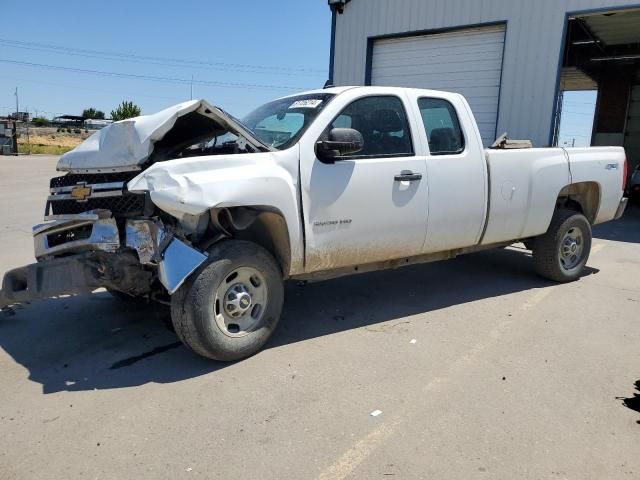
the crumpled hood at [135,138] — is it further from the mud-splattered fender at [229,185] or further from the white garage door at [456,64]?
the white garage door at [456,64]

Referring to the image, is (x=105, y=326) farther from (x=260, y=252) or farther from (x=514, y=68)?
(x=514, y=68)

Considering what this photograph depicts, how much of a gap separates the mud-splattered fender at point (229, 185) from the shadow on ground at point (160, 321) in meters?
1.09

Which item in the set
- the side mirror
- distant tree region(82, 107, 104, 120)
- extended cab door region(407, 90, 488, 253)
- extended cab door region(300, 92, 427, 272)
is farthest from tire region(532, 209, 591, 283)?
Result: distant tree region(82, 107, 104, 120)

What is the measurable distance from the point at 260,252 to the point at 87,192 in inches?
53.1

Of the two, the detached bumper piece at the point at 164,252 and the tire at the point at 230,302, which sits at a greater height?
the detached bumper piece at the point at 164,252

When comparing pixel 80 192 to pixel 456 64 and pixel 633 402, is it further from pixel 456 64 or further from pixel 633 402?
pixel 456 64

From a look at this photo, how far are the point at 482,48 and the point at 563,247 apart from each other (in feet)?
23.4

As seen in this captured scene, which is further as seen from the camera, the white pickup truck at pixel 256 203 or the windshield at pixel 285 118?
the windshield at pixel 285 118

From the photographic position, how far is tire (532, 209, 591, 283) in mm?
6129

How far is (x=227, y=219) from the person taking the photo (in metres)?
4.02

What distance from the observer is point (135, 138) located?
3.71 m

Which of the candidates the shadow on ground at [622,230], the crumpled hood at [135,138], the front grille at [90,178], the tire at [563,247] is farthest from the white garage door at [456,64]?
the front grille at [90,178]

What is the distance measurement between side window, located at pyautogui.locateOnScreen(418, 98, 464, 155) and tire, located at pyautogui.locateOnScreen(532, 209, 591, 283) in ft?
6.10

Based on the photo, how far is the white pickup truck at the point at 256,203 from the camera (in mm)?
3660
